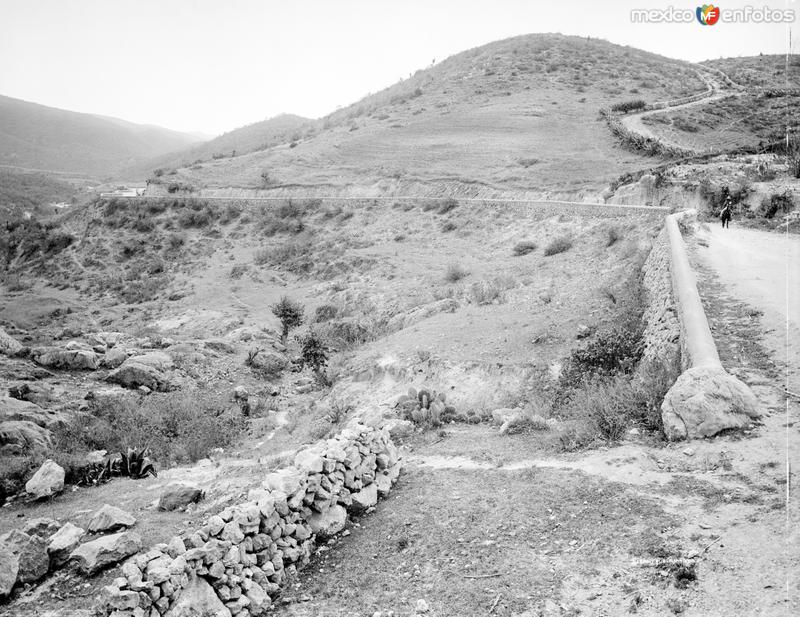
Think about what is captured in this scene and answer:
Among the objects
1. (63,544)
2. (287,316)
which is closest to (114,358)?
(287,316)

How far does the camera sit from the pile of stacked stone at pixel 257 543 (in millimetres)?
5301

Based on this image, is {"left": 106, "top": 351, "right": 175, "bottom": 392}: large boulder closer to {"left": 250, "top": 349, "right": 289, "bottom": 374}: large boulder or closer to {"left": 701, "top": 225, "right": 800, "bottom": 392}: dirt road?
{"left": 250, "top": 349, "right": 289, "bottom": 374}: large boulder

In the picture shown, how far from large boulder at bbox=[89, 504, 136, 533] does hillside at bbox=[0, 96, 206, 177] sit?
102435 millimetres

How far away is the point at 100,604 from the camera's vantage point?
18.2 feet

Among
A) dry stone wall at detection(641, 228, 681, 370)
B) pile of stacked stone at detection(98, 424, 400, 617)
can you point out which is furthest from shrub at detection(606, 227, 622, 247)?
pile of stacked stone at detection(98, 424, 400, 617)

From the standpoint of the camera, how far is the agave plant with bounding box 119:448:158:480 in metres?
10.4

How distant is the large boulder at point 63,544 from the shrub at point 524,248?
18611 mm

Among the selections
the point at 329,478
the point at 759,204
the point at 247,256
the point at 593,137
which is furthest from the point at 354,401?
the point at 593,137

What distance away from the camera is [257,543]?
618 cm

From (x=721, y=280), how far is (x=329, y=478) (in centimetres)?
938

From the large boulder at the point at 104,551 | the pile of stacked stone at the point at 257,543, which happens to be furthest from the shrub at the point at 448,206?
the large boulder at the point at 104,551

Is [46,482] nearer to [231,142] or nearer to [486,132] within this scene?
[486,132]

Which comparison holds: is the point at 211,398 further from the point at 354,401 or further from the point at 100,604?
the point at 100,604

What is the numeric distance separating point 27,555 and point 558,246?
18475 mm
